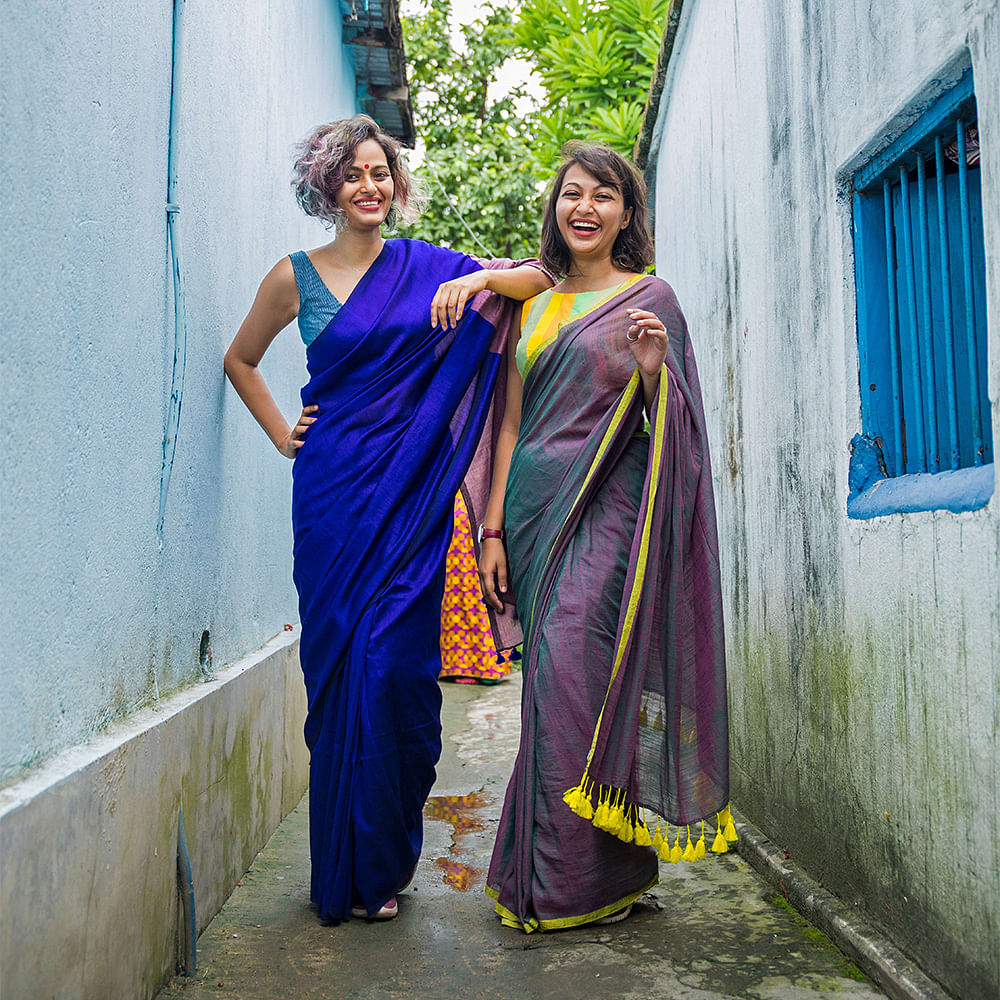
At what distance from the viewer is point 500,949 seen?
2875mm

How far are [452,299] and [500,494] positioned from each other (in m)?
0.59

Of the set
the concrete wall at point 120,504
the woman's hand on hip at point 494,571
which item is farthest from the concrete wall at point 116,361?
the woman's hand on hip at point 494,571

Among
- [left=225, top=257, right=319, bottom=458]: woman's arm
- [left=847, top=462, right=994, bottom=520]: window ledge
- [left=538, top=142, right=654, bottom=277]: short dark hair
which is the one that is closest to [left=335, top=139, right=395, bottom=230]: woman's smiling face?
[left=225, top=257, right=319, bottom=458]: woman's arm

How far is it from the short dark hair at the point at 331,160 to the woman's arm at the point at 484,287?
416 mm

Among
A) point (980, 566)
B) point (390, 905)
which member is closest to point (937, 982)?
point (980, 566)

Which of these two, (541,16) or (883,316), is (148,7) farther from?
(541,16)

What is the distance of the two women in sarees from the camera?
2.97 metres

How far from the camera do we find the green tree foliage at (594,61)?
1047cm

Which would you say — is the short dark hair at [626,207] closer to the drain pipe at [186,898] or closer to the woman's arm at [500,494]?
the woman's arm at [500,494]

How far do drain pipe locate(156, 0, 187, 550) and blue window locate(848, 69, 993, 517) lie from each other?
1.63 metres

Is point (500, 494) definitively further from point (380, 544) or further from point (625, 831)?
point (625, 831)

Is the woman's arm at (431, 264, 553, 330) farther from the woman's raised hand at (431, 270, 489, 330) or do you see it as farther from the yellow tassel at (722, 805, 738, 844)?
the yellow tassel at (722, 805, 738, 844)

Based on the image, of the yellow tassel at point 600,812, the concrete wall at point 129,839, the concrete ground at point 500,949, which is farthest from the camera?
the yellow tassel at point 600,812

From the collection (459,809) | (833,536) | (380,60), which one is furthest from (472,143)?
(833,536)
